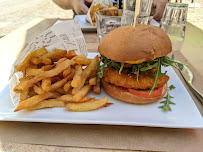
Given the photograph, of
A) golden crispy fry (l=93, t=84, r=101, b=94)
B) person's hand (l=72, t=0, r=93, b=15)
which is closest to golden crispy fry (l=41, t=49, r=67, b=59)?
golden crispy fry (l=93, t=84, r=101, b=94)

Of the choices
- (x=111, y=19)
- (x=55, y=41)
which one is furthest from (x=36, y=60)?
(x=111, y=19)

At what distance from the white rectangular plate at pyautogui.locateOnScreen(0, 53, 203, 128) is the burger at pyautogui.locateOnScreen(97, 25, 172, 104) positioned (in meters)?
0.10

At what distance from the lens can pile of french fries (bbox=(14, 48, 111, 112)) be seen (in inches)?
→ 54.9

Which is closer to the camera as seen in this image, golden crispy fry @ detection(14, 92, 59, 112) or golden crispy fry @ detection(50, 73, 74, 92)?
golden crispy fry @ detection(14, 92, 59, 112)

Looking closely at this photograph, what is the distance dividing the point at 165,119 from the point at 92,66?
0.77 metres

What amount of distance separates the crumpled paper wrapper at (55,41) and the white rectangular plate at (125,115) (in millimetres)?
203

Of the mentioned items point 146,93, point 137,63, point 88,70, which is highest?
point 137,63

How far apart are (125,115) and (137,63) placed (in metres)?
0.43

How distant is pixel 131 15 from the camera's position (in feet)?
8.12

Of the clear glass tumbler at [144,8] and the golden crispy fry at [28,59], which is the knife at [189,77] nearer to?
→ the clear glass tumbler at [144,8]

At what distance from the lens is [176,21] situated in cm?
302

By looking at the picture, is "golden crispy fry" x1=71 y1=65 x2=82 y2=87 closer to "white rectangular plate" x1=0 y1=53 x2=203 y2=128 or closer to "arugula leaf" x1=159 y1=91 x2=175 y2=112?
"white rectangular plate" x1=0 y1=53 x2=203 y2=128

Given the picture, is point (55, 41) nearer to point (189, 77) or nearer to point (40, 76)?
point (40, 76)

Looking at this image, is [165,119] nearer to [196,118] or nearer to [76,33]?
[196,118]
